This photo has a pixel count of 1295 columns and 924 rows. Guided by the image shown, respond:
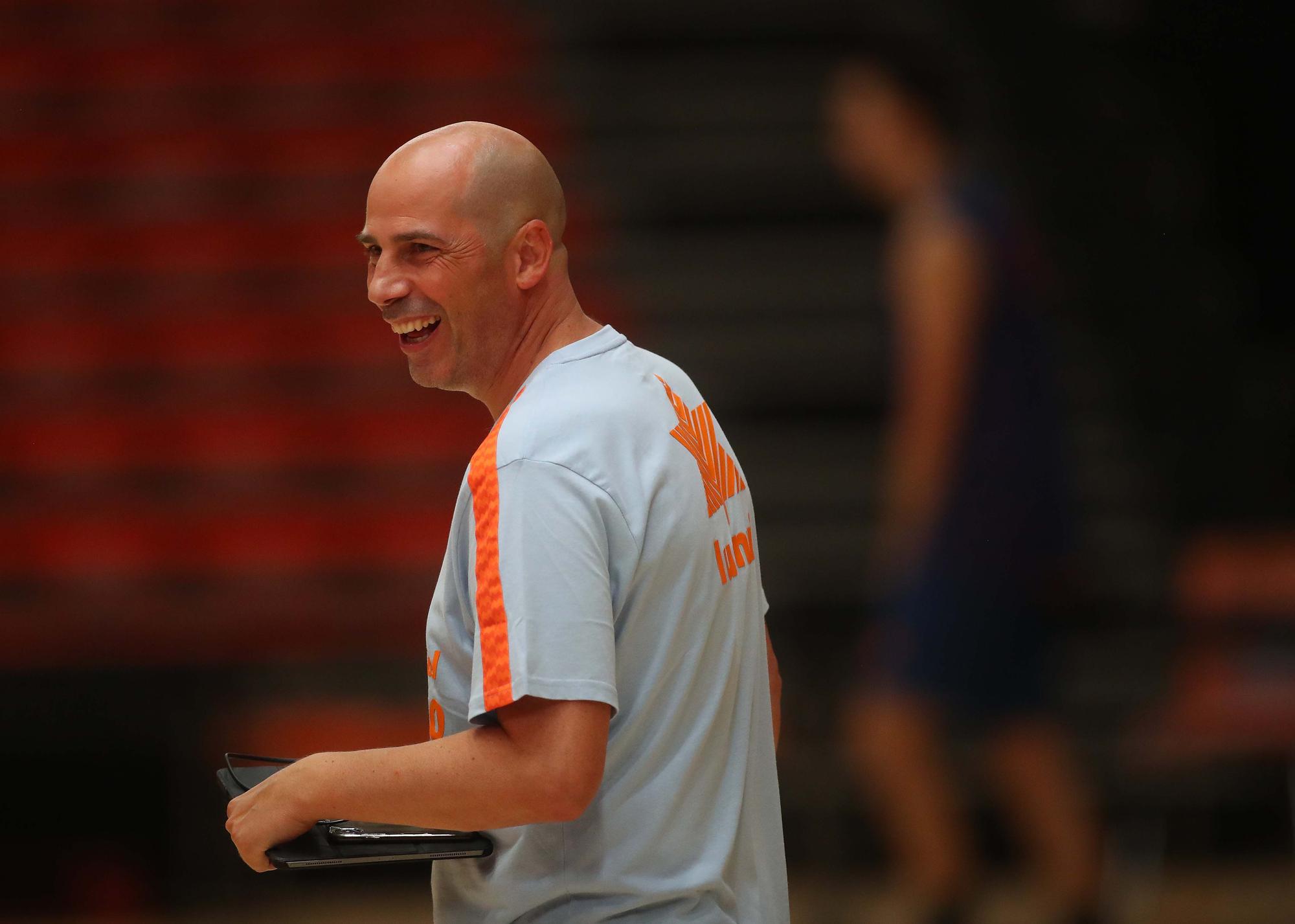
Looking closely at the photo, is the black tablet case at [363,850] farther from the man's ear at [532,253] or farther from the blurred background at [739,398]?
the blurred background at [739,398]

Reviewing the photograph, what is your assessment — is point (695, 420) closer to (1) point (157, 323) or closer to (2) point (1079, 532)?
(2) point (1079, 532)

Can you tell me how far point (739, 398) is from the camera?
5445mm

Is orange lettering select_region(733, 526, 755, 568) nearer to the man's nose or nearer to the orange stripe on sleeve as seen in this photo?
the orange stripe on sleeve

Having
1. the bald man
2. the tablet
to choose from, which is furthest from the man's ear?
the tablet

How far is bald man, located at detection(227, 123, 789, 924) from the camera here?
1349 mm

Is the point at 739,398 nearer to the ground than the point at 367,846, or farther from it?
farther from it

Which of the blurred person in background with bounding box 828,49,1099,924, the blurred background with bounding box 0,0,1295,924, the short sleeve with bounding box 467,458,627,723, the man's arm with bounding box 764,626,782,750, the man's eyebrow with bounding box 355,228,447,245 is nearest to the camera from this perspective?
the short sleeve with bounding box 467,458,627,723

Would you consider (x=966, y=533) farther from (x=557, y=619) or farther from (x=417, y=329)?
(x=557, y=619)

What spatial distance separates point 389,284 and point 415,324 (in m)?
0.06

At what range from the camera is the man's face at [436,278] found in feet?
4.94

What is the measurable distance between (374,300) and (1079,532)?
254 cm

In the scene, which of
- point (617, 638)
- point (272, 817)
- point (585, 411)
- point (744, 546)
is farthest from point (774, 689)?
point (272, 817)

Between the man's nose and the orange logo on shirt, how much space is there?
0.84ft

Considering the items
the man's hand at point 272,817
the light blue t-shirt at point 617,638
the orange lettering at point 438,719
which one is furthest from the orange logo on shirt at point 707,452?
the man's hand at point 272,817
